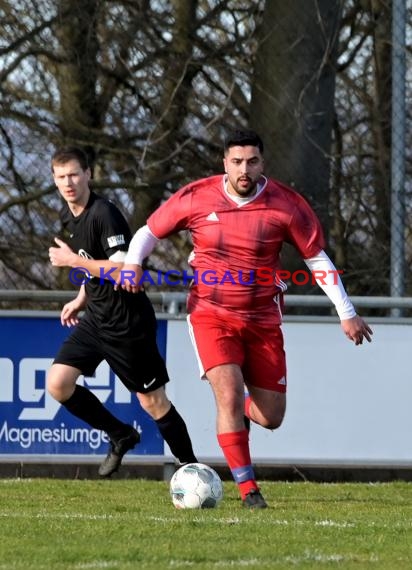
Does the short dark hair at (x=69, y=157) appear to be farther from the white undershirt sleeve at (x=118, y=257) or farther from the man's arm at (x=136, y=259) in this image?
the man's arm at (x=136, y=259)

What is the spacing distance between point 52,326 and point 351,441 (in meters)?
2.33

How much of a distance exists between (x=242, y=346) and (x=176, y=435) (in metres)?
1.08

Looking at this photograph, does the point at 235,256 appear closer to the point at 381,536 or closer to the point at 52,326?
the point at 381,536

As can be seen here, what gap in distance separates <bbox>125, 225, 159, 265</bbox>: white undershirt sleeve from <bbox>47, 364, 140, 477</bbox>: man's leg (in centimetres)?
132

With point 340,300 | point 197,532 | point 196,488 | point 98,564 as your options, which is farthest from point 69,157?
point 98,564

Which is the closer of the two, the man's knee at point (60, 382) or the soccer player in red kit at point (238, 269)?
the soccer player in red kit at point (238, 269)

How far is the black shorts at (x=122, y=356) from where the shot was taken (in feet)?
28.6

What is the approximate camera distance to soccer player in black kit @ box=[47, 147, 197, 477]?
8.52 m

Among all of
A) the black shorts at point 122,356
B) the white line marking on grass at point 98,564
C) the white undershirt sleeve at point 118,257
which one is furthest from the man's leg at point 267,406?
the white line marking on grass at point 98,564

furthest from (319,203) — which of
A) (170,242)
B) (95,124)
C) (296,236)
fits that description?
(296,236)

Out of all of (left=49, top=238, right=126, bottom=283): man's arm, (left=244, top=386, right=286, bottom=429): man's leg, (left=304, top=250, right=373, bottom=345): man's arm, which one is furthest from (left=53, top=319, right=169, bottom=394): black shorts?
(left=304, top=250, right=373, bottom=345): man's arm

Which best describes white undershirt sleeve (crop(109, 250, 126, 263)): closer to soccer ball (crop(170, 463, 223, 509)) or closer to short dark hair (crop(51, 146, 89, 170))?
short dark hair (crop(51, 146, 89, 170))

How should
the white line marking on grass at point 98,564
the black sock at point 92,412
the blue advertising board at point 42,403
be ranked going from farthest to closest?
the blue advertising board at point 42,403 → the black sock at point 92,412 → the white line marking on grass at point 98,564

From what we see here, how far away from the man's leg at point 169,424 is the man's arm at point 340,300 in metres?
1.49
